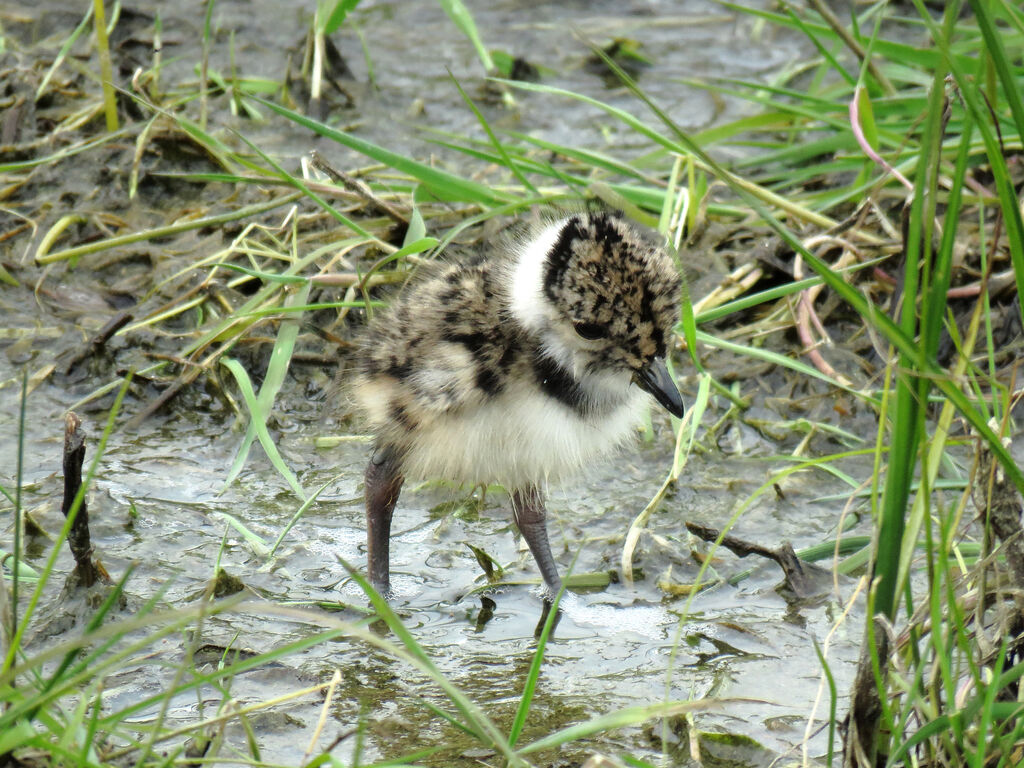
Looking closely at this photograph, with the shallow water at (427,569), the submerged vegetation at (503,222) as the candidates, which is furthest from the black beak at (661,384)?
the shallow water at (427,569)

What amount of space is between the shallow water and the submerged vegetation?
0.04 metres

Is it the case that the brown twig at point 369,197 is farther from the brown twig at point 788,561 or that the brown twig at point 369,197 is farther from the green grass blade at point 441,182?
the brown twig at point 788,561

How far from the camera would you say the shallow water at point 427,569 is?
2.77 meters

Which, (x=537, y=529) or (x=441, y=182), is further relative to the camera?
(x=441, y=182)

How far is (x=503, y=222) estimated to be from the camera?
4781 millimetres

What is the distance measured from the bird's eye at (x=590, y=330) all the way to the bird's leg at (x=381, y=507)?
62 cm

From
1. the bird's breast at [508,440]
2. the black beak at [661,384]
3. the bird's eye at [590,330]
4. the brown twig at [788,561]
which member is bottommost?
the brown twig at [788,561]

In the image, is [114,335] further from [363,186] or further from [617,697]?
[617,697]

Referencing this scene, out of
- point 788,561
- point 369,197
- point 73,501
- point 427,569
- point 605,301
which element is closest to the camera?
point 73,501

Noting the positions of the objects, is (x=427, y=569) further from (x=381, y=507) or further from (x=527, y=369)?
(x=527, y=369)

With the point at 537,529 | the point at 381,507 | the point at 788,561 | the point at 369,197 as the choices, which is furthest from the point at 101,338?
the point at 788,561

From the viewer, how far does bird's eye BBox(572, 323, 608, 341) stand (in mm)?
3086

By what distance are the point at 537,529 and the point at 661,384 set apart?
0.54 meters

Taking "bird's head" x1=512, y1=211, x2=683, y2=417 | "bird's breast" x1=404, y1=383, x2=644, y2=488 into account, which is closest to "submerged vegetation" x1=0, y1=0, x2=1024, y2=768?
"bird's head" x1=512, y1=211, x2=683, y2=417
